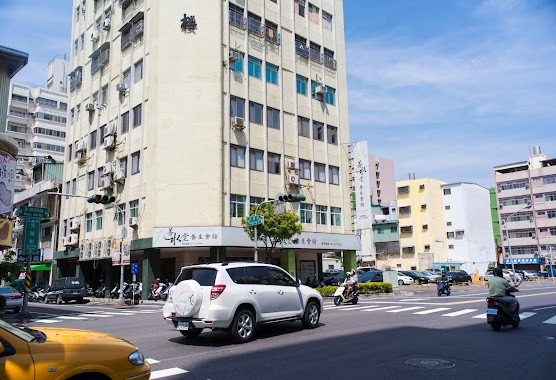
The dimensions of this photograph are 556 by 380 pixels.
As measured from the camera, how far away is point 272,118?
34.8m

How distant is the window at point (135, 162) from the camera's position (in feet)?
107

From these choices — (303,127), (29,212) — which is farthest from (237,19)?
(29,212)

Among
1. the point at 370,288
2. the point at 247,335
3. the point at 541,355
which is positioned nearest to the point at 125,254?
the point at 370,288

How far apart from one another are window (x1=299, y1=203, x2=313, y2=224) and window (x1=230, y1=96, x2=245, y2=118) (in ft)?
27.7

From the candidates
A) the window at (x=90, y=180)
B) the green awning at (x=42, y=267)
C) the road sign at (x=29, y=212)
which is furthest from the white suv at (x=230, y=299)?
the green awning at (x=42, y=267)

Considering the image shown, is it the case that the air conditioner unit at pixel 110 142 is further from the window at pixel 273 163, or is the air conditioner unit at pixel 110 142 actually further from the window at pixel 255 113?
the window at pixel 273 163

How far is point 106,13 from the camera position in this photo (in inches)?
1582

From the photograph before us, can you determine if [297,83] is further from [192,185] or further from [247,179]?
[192,185]

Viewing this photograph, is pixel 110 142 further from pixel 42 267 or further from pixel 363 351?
pixel 363 351

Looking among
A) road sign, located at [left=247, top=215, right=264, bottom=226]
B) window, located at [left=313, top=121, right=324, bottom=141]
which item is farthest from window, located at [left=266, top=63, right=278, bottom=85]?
road sign, located at [left=247, top=215, right=264, bottom=226]

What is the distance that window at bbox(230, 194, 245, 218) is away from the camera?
31.0 metres

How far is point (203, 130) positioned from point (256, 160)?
4.68m

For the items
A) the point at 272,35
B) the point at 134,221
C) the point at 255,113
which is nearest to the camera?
the point at 134,221

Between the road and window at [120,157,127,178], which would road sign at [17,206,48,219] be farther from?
window at [120,157,127,178]
